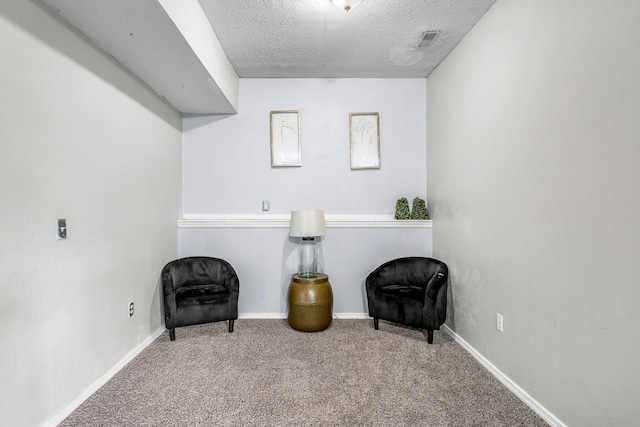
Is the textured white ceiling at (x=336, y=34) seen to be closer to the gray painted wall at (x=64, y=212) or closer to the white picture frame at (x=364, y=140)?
the white picture frame at (x=364, y=140)

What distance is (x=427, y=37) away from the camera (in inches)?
109

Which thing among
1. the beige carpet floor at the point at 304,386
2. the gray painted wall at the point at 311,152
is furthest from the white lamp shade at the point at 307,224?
A: the beige carpet floor at the point at 304,386

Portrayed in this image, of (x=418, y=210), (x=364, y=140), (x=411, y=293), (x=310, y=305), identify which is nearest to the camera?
(x=411, y=293)

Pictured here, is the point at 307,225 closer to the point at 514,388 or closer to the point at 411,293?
the point at 411,293

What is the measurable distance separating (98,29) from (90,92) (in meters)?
0.39

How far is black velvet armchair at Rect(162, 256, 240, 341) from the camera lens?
2847 millimetres

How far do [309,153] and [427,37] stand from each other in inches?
63.4

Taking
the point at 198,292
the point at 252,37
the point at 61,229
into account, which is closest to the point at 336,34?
the point at 252,37

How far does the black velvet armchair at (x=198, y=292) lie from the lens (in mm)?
2847

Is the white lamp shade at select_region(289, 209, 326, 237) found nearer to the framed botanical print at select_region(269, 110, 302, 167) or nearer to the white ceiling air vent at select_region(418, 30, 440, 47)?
the framed botanical print at select_region(269, 110, 302, 167)

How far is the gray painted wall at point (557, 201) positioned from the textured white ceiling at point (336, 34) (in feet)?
1.20

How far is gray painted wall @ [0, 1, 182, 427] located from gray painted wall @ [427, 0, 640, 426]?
276 centimetres

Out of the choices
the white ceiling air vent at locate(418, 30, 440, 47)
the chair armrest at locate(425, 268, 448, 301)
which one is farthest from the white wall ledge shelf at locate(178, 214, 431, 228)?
the white ceiling air vent at locate(418, 30, 440, 47)

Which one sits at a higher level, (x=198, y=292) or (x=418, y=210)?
(x=418, y=210)
